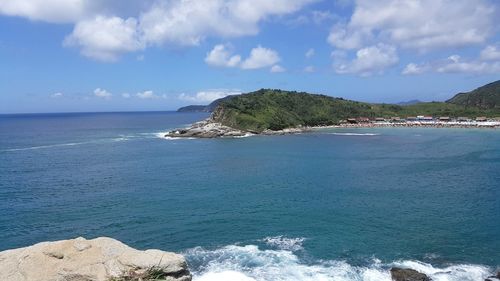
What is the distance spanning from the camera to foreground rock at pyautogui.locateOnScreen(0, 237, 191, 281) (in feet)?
91.5

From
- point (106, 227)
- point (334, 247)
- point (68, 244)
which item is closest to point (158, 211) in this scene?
point (106, 227)

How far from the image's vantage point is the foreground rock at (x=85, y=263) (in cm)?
2789

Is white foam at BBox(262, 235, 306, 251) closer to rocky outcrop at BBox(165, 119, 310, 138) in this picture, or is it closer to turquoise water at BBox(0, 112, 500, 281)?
turquoise water at BBox(0, 112, 500, 281)

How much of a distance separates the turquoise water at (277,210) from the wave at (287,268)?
16cm

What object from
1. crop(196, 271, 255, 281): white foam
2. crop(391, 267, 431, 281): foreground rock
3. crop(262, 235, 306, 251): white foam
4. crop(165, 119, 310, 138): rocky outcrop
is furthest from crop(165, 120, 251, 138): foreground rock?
crop(391, 267, 431, 281): foreground rock

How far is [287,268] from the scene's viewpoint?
41625 millimetres

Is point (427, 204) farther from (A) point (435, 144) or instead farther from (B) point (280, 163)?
(A) point (435, 144)

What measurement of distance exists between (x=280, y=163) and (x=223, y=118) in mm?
97825

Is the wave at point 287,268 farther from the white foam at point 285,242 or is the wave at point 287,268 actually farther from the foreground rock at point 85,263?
the foreground rock at point 85,263

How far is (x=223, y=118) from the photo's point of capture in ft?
652

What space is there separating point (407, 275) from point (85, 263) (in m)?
27.4

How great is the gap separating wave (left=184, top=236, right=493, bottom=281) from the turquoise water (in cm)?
16

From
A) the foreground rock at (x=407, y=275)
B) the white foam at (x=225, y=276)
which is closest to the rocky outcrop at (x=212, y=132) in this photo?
the white foam at (x=225, y=276)

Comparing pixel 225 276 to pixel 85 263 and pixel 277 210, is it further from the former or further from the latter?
pixel 277 210
